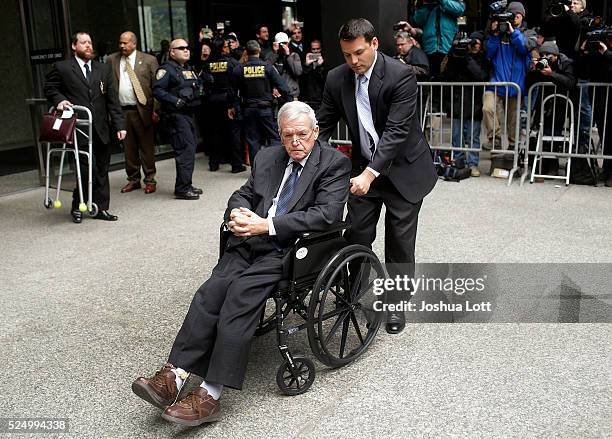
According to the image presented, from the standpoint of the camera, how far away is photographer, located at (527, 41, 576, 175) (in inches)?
281

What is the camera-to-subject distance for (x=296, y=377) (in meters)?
3.23

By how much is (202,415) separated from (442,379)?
124 centimetres

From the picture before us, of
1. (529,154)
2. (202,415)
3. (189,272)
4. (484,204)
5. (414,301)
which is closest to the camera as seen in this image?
(202,415)

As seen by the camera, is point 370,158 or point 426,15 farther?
point 426,15

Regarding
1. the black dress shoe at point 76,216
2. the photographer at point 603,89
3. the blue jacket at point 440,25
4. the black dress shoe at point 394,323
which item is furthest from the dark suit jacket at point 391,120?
the blue jacket at point 440,25

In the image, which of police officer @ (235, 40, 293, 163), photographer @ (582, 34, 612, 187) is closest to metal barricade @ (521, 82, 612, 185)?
photographer @ (582, 34, 612, 187)

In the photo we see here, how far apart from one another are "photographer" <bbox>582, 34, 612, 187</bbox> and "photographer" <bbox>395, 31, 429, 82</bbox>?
1.87 metres

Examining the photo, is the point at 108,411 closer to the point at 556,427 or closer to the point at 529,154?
the point at 556,427

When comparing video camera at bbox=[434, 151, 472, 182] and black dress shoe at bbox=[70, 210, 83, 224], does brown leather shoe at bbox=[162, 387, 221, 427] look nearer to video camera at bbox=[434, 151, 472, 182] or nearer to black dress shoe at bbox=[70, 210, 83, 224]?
black dress shoe at bbox=[70, 210, 83, 224]

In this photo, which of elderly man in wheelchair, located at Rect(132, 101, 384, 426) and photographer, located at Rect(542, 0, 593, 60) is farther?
photographer, located at Rect(542, 0, 593, 60)

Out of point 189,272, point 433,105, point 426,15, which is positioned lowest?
point 189,272

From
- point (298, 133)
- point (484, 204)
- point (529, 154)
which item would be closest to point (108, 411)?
point (298, 133)

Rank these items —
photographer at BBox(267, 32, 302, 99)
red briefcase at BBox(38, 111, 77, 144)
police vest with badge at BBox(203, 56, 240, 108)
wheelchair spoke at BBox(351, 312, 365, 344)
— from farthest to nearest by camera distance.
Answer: photographer at BBox(267, 32, 302, 99) → police vest with badge at BBox(203, 56, 240, 108) → red briefcase at BBox(38, 111, 77, 144) → wheelchair spoke at BBox(351, 312, 365, 344)

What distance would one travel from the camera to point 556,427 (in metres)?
2.91
